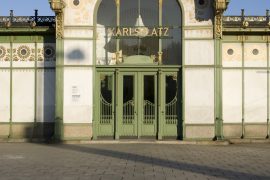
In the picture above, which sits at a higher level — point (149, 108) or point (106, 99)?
point (106, 99)

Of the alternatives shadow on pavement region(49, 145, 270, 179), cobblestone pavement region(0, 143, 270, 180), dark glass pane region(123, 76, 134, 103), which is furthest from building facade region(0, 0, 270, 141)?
shadow on pavement region(49, 145, 270, 179)

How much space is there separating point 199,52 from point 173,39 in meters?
1.09

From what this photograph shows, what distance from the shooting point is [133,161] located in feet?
42.0

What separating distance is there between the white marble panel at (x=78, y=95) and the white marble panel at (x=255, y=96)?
5.91m

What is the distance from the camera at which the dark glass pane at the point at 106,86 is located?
1817cm

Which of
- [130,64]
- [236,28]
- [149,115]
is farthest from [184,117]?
[236,28]

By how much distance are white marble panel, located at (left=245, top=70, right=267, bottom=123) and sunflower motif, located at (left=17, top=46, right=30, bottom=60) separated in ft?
27.3

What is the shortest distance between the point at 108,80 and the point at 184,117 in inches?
123

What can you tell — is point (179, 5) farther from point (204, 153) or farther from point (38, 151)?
point (38, 151)

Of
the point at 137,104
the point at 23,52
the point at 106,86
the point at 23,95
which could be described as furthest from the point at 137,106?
the point at 23,52

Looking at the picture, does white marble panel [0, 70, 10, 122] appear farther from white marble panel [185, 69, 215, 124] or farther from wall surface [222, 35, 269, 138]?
wall surface [222, 35, 269, 138]

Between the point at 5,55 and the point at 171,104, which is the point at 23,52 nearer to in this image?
the point at 5,55

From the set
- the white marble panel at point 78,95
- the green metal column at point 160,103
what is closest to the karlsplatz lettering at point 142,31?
the green metal column at point 160,103

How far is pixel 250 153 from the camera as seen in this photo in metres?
14.7
